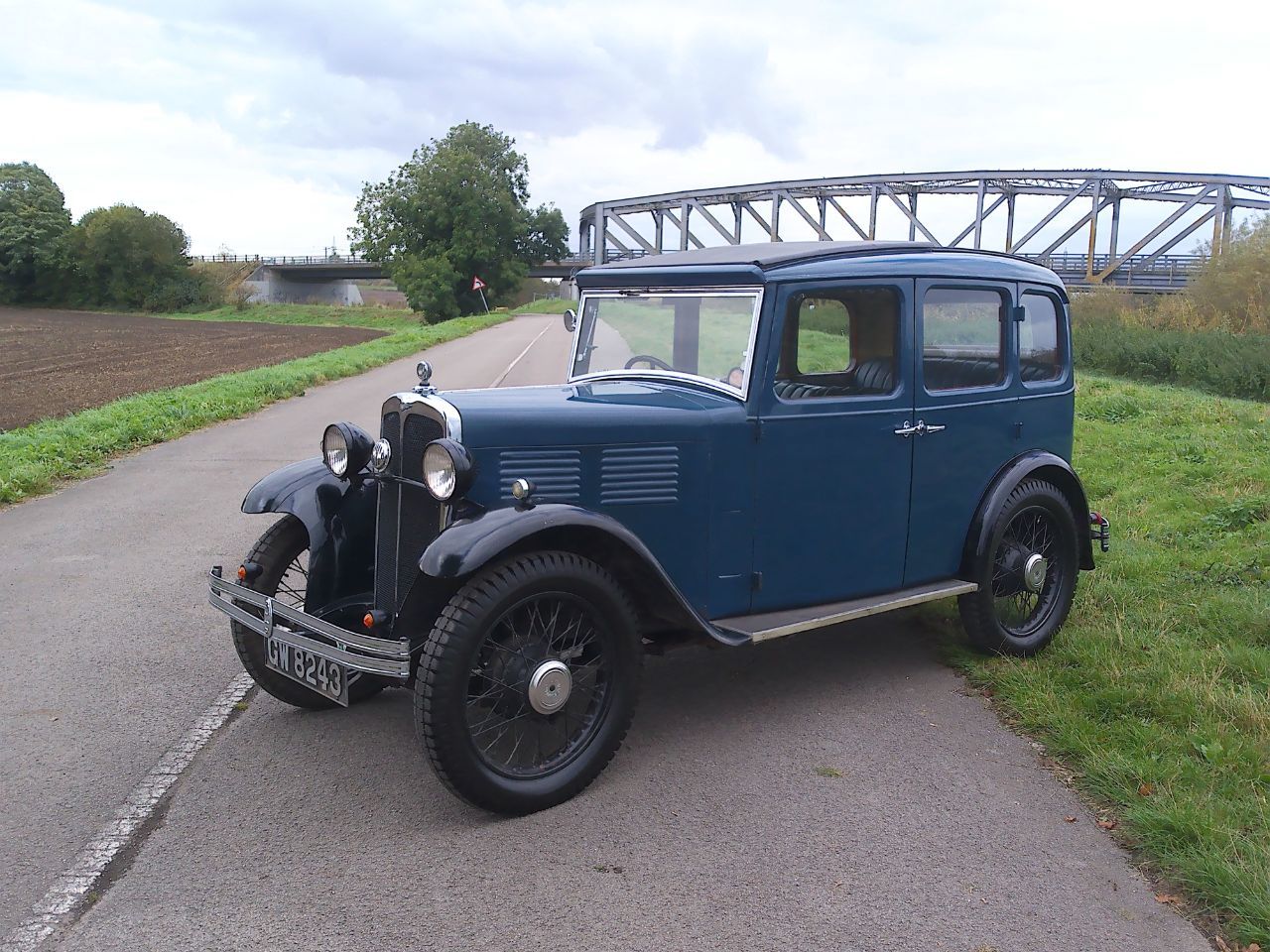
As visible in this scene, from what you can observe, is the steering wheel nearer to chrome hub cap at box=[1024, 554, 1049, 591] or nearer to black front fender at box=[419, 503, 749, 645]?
black front fender at box=[419, 503, 749, 645]

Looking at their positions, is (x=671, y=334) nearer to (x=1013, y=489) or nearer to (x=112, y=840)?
(x=1013, y=489)

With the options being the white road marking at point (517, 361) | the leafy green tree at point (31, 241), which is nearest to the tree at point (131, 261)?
the leafy green tree at point (31, 241)

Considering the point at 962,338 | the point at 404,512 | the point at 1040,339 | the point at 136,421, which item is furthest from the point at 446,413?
the point at 136,421

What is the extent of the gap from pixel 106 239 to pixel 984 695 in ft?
259

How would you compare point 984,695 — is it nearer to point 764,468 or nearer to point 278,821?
point 764,468

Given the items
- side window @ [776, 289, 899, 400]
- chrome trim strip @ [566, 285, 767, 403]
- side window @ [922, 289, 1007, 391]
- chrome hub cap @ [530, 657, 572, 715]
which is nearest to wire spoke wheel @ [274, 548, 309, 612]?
chrome hub cap @ [530, 657, 572, 715]

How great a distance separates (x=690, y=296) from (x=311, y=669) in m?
2.23

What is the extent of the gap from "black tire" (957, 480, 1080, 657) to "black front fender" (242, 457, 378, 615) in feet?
9.46

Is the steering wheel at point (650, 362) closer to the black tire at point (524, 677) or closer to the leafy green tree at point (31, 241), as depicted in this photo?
the black tire at point (524, 677)

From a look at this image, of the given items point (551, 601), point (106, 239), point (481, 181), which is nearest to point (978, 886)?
point (551, 601)

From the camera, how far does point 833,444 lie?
454 centimetres

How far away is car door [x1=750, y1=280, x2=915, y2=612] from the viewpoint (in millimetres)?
4406

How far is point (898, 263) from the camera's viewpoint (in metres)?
4.79

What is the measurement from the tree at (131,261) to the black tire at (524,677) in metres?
75.3
